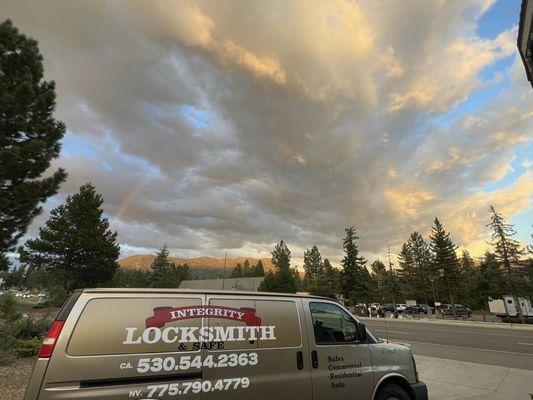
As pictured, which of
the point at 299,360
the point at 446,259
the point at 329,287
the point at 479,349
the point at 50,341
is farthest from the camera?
the point at 329,287

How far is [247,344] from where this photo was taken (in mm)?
4418

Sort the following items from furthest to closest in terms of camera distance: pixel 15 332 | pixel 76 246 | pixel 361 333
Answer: pixel 76 246
pixel 15 332
pixel 361 333

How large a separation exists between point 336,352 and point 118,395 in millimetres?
3124

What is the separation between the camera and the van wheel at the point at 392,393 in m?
5.44

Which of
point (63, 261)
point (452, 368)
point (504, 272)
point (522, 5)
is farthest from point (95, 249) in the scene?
point (504, 272)

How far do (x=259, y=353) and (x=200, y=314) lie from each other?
38.4 inches

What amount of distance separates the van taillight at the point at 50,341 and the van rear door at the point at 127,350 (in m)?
0.05

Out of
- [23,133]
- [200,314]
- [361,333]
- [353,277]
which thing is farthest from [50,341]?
[353,277]

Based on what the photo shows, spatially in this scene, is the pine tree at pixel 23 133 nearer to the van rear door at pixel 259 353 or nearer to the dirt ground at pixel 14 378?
Result: the dirt ground at pixel 14 378

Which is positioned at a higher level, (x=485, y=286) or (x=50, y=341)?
(x=485, y=286)

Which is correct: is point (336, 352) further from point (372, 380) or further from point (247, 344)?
point (247, 344)

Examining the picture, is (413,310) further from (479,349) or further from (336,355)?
(336,355)

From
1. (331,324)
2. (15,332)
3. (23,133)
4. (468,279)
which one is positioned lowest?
(15,332)

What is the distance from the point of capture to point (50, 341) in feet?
11.3
